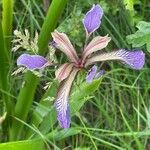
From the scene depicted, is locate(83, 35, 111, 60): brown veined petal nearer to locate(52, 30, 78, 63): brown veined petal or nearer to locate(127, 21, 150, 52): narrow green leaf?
locate(52, 30, 78, 63): brown veined petal

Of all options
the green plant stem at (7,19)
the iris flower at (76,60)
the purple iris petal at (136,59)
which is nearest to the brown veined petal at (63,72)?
the iris flower at (76,60)

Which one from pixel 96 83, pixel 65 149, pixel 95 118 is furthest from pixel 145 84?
pixel 96 83

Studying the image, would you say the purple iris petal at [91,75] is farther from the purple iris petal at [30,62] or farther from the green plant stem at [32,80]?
the green plant stem at [32,80]

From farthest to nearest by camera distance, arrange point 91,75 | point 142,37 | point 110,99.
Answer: point 110,99, point 142,37, point 91,75

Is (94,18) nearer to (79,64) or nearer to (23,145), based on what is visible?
(79,64)

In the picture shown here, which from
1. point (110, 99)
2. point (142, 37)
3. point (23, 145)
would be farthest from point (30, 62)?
point (110, 99)

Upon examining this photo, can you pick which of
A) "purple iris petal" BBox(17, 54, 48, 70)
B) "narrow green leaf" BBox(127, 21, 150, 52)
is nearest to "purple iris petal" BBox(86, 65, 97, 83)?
"purple iris petal" BBox(17, 54, 48, 70)
